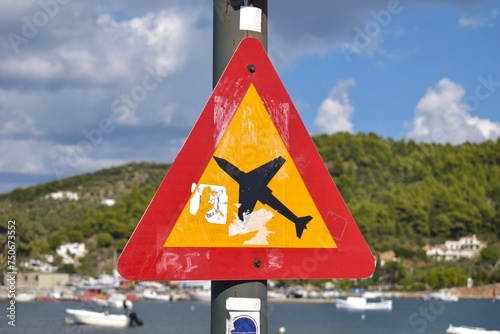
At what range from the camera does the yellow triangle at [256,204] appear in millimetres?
2295

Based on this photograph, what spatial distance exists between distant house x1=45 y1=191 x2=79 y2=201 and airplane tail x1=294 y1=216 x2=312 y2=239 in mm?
181345

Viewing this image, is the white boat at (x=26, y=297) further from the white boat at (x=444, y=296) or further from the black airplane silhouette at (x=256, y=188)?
the black airplane silhouette at (x=256, y=188)

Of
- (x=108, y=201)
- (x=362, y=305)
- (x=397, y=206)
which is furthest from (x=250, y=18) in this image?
(x=108, y=201)

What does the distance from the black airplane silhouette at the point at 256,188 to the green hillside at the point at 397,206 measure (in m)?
111

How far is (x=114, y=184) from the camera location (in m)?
199

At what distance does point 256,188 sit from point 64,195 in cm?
18755

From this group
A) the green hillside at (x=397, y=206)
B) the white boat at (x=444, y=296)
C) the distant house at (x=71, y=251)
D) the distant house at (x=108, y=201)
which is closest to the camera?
the white boat at (x=444, y=296)

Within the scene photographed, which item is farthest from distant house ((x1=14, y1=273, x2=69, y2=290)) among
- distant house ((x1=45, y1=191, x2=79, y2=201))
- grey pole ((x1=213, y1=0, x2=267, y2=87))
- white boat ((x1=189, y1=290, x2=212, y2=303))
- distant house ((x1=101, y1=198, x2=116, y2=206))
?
grey pole ((x1=213, y1=0, x2=267, y2=87))

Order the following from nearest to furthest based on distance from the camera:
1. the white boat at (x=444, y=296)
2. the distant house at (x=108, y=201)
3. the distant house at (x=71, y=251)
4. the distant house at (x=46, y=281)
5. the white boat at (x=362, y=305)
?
the white boat at (x=362, y=305), the white boat at (x=444, y=296), the distant house at (x=46, y=281), the distant house at (x=71, y=251), the distant house at (x=108, y=201)

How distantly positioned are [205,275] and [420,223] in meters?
135

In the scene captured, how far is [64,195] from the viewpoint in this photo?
18512 centimetres

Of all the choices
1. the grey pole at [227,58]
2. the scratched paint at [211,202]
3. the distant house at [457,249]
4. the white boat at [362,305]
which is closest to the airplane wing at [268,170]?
the scratched paint at [211,202]

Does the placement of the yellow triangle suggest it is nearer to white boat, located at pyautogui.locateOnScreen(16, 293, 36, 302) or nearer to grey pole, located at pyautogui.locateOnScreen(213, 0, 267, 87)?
grey pole, located at pyautogui.locateOnScreen(213, 0, 267, 87)

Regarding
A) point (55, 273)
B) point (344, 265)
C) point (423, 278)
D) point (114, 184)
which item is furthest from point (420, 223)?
point (344, 265)
